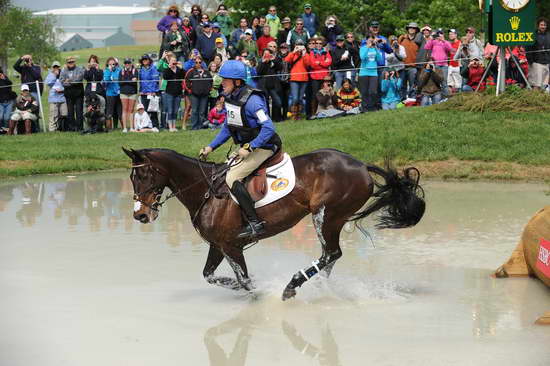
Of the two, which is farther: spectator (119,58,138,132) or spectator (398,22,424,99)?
spectator (119,58,138,132)

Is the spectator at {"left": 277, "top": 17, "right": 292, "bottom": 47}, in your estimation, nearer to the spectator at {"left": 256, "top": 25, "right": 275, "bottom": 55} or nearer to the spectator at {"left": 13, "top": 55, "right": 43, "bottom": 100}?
the spectator at {"left": 256, "top": 25, "right": 275, "bottom": 55}

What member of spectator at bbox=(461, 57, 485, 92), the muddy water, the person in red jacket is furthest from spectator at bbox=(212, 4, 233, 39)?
the muddy water

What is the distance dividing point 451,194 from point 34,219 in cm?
742

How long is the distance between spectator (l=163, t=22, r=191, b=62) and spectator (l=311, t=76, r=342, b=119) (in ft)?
12.8

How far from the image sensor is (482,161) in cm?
1842

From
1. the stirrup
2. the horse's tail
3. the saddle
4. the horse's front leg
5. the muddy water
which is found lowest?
the muddy water

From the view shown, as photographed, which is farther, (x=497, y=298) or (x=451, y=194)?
(x=451, y=194)

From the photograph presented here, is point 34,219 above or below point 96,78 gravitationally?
below

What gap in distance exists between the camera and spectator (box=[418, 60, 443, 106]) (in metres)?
22.4

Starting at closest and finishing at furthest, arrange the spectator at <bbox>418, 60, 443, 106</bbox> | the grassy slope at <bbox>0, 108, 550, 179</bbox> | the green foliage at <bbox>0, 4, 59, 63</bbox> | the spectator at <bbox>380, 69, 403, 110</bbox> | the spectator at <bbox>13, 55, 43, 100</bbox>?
the grassy slope at <bbox>0, 108, 550, 179</bbox>, the spectator at <bbox>418, 60, 443, 106</bbox>, the spectator at <bbox>380, 69, 403, 110</bbox>, the spectator at <bbox>13, 55, 43, 100</bbox>, the green foliage at <bbox>0, 4, 59, 63</bbox>

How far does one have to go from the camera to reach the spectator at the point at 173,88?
2283 cm

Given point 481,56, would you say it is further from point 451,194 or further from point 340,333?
point 340,333

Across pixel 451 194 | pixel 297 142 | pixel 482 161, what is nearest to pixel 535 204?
pixel 451 194

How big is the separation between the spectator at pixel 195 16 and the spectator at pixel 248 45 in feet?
5.43
